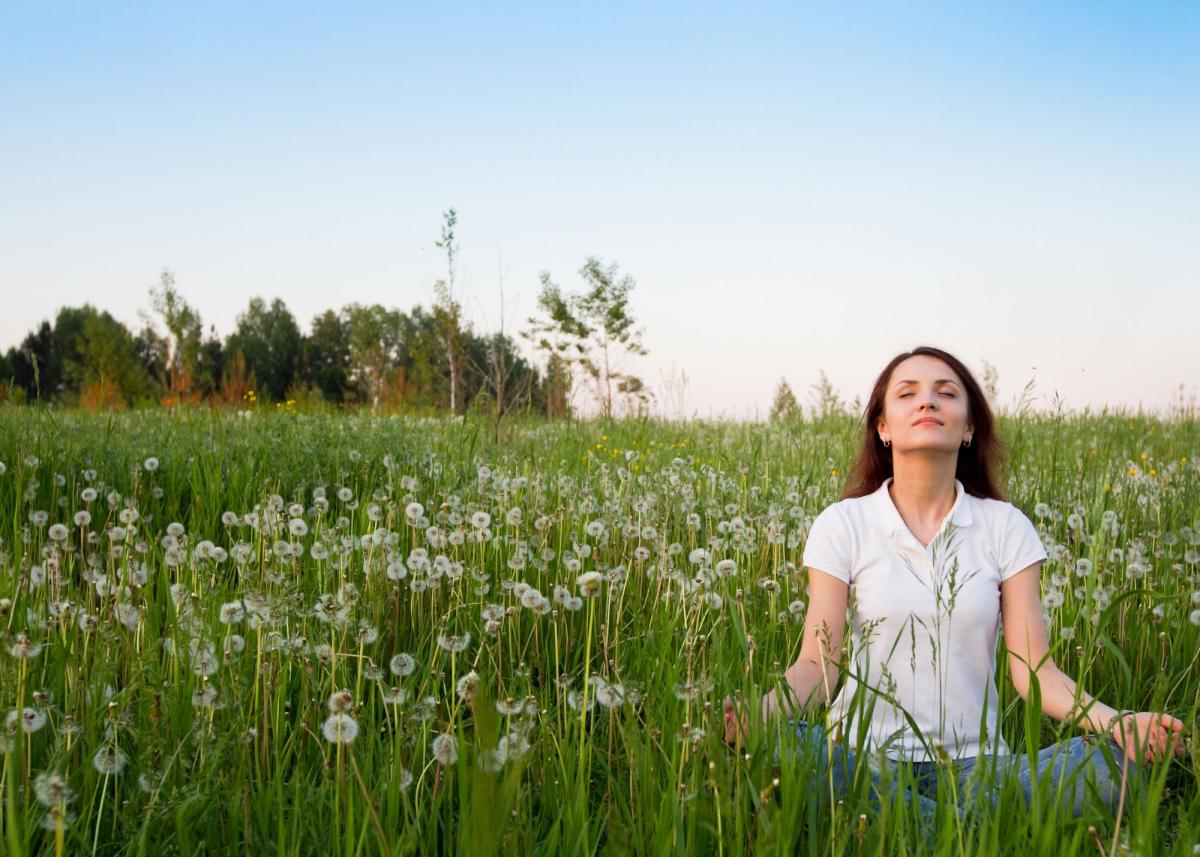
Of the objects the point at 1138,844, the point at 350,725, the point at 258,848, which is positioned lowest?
the point at 258,848

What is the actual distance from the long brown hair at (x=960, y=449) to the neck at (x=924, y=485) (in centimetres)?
28

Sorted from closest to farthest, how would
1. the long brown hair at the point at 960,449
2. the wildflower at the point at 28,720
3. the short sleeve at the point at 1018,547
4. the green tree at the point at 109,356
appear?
the wildflower at the point at 28,720 → the short sleeve at the point at 1018,547 → the long brown hair at the point at 960,449 → the green tree at the point at 109,356

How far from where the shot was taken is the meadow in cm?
206

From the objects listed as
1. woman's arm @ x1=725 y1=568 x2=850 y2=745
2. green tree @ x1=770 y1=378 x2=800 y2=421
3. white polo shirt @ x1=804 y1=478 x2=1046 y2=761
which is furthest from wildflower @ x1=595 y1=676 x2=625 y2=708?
green tree @ x1=770 y1=378 x2=800 y2=421

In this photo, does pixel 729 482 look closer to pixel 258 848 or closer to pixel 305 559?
pixel 305 559

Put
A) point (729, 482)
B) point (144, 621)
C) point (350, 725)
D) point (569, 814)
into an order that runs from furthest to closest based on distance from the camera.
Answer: point (729, 482) < point (144, 621) < point (569, 814) < point (350, 725)

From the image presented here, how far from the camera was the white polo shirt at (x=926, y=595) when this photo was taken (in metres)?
3.05

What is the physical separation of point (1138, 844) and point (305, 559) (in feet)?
12.0

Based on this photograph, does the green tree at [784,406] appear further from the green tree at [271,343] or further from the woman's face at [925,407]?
the green tree at [271,343]

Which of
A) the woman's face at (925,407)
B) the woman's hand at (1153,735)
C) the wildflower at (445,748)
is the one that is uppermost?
the woman's face at (925,407)

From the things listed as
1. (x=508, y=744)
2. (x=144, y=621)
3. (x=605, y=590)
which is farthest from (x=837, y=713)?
(x=144, y=621)

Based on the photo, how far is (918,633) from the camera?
3180mm

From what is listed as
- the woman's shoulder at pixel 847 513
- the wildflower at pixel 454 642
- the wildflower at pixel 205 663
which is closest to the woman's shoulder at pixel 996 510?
the woman's shoulder at pixel 847 513

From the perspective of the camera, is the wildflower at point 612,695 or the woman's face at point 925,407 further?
the woman's face at point 925,407
